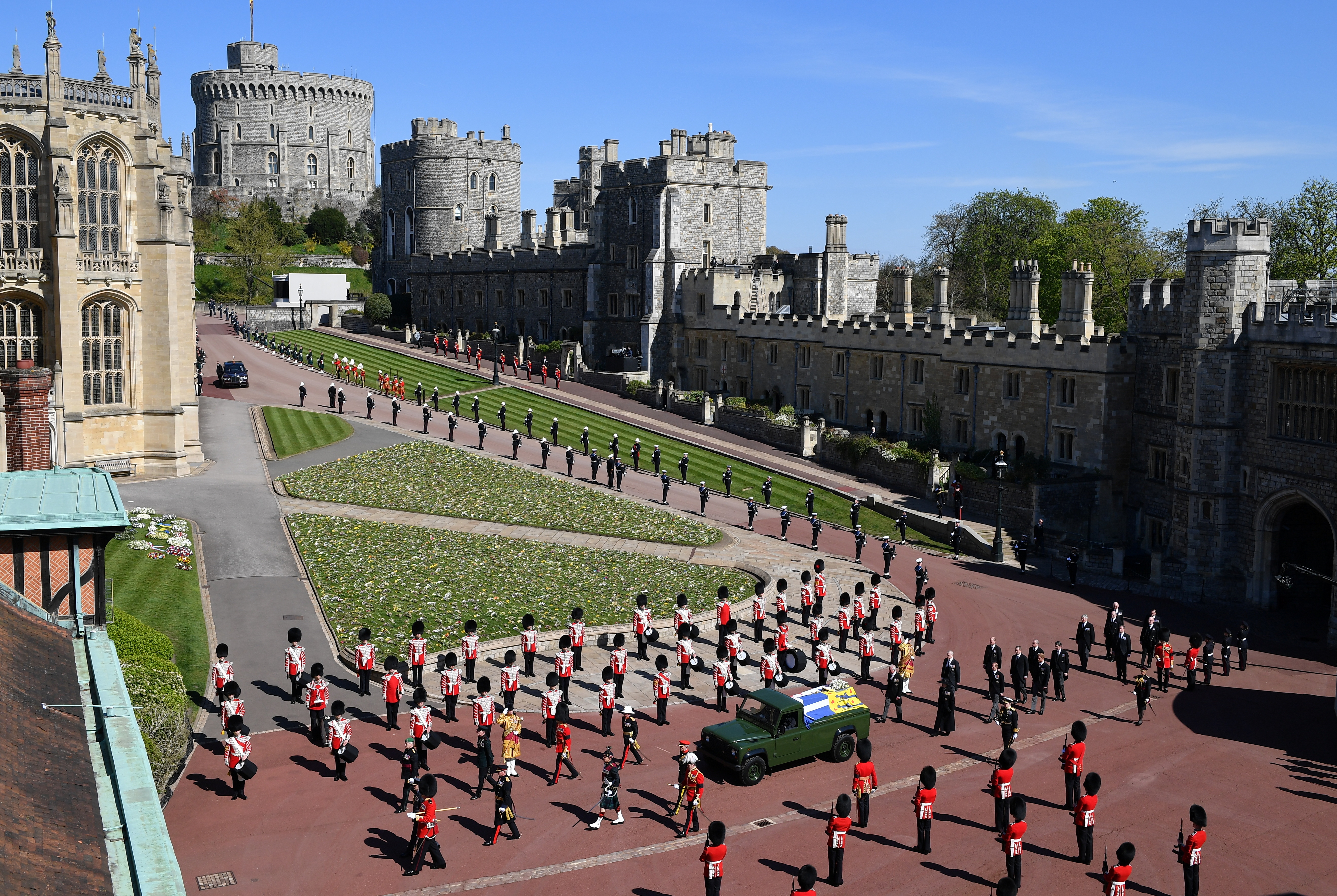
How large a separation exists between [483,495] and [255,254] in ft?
224

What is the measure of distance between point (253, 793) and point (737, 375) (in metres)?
51.3

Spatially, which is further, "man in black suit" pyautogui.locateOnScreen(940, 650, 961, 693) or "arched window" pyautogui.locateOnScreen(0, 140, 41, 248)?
"arched window" pyautogui.locateOnScreen(0, 140, 41, 248)

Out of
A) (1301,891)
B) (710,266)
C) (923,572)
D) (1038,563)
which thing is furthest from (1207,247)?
(710,266)

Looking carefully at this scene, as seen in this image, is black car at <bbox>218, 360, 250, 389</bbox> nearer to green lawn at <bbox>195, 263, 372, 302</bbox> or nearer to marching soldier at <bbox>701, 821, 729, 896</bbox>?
green lawn at <bbox>195, 263, 372, 302</bbox>

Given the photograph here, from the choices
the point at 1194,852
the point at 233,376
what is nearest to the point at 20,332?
the point at 233,376

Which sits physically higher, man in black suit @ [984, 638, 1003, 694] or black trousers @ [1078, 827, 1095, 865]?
man in black suit @ [984, 638, 1003, 694]

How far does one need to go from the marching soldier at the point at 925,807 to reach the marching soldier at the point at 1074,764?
300 centimetres

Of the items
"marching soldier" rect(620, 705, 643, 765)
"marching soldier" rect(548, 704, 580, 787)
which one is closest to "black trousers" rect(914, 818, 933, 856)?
"marching soldier" rect(620, 705, 643, 765)

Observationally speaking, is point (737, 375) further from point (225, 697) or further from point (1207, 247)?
point (225, 697)

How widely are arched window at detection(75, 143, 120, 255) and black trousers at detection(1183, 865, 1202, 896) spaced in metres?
36.9

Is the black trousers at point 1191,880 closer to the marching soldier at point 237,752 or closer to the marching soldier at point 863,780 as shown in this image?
the marching soldier at point 863,780

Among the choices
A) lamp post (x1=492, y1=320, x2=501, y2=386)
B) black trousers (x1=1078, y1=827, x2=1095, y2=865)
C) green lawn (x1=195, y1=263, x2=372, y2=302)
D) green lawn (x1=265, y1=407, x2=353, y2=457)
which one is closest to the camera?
black trousers (x1=1078, y1=827, x2=1095, y2=865)

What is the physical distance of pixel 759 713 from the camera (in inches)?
829

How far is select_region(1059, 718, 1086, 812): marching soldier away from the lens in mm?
19656
